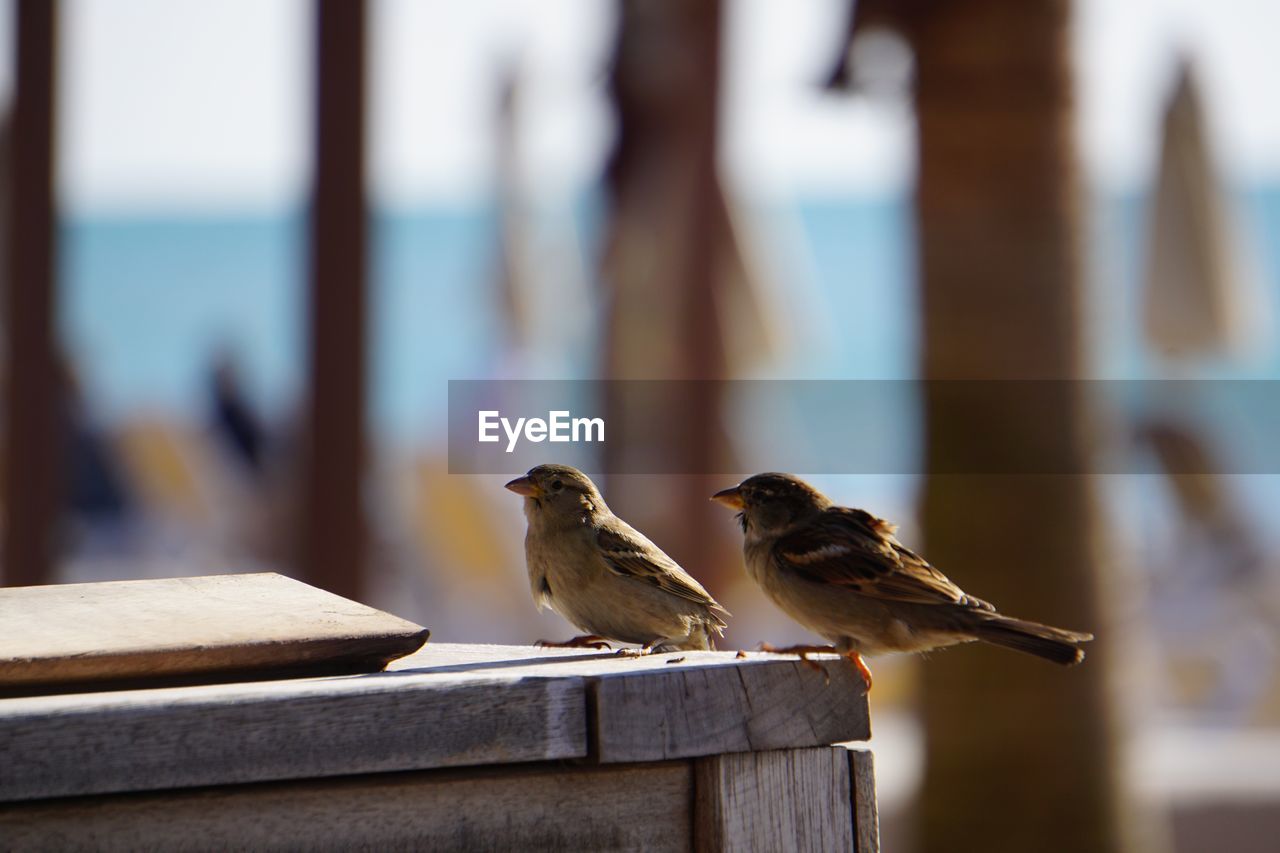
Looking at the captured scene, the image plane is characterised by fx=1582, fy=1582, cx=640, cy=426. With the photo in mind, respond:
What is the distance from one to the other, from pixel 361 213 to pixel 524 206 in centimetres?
1088

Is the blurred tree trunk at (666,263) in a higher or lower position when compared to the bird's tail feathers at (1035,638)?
higher

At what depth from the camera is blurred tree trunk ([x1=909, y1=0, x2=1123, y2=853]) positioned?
4484 mm

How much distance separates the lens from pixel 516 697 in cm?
180

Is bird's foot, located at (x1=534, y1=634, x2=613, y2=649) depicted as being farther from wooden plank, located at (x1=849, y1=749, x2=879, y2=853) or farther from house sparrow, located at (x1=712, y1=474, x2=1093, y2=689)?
wooden plank, located at (x1=849, y1=749, x2=879, y2=853)

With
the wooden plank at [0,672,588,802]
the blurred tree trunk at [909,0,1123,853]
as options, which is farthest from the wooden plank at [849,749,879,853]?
the blurred tree trunk at [909,0,1123,853]

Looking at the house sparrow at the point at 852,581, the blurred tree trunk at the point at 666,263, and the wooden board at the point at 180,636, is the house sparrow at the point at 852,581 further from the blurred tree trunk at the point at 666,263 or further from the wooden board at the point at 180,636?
the blurred tree trunk at the point at 666,263

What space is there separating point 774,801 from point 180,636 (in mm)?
755

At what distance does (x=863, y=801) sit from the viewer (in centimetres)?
198

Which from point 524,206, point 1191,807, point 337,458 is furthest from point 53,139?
point 524,206

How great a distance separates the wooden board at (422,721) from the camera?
5.27 ft

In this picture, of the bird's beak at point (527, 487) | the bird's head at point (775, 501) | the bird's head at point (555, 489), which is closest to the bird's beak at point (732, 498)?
the bird's head at point (775, 501)

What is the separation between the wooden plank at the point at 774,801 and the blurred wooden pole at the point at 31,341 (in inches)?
150

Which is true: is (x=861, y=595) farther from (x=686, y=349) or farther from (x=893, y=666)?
(x=893, y=666)

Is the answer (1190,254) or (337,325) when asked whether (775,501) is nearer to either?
(337,325)
